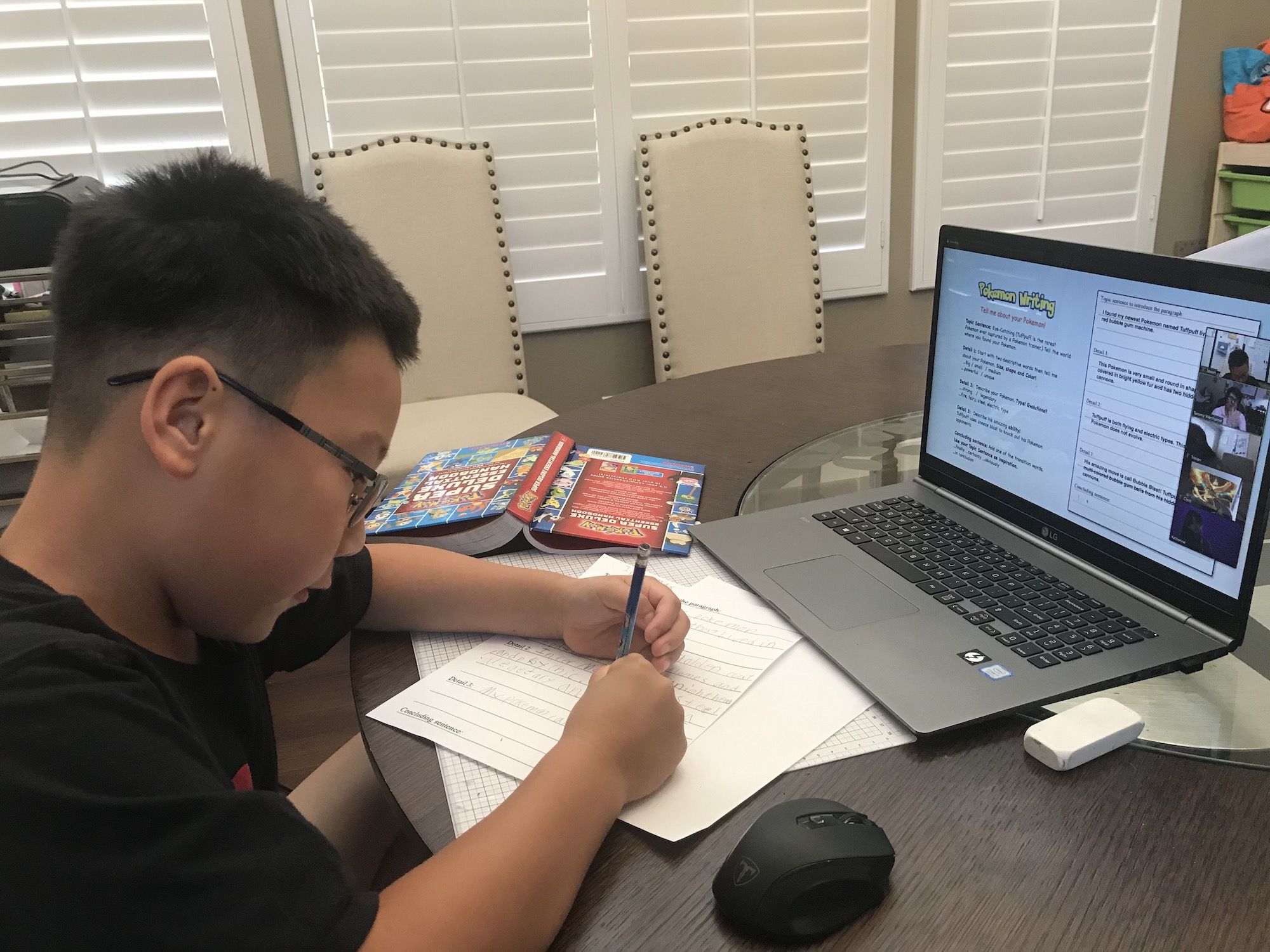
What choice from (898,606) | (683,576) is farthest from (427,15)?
(898,606)

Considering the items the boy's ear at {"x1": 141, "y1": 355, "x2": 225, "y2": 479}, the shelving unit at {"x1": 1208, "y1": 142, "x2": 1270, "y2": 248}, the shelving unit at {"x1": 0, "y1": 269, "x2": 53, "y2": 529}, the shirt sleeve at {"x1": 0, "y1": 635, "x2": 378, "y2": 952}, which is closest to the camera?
the shirt sleeve at {"x1": 0, "y1": 635, "x2": 378, "y2": 952}

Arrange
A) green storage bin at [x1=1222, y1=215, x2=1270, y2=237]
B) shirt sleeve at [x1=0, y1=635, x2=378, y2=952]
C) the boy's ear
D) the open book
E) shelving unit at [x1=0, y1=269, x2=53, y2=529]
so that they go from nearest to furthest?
1. shirt sleeve at [x1=0, y1=635, x2=378, y2=952]
2. the boy's ear
3. the open book
4. shelving unit at [x1=0, y1=269, x2=53, y2=529]
5. green storage bin at [x1=1222, y1=215, x2=1270, y2=237]

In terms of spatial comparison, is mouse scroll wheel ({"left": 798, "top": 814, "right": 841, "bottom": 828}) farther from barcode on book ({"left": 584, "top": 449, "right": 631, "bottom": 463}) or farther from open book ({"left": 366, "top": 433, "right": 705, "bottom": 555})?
barcode on book ({"left": 584, "top": 449, "right": 631, "bottom": 463})

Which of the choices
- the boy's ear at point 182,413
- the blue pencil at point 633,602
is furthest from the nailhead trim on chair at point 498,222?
the boy's ear at point 182,413

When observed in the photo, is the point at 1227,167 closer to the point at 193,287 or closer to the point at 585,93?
the point at 585,93

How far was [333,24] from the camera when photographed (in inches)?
87.9

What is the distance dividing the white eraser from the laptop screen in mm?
145

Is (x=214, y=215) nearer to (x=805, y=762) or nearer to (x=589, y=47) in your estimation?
(x=805, y=762)

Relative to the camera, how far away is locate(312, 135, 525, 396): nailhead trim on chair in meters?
2.28

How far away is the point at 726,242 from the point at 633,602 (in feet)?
6.19

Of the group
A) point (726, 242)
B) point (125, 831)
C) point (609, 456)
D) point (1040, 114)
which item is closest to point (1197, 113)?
point (1040, 114)

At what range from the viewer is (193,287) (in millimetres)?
599

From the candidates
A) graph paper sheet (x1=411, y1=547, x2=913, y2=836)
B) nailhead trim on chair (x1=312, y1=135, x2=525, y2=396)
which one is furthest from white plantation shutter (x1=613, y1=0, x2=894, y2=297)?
graph paper sheet (x1=411, y1=547, x2=913, y2=836)

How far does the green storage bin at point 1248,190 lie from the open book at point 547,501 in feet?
8.31
